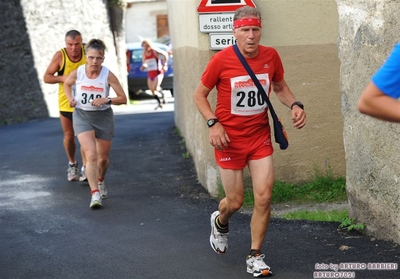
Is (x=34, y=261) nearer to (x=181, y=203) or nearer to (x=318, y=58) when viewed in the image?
(x=181, y=203)

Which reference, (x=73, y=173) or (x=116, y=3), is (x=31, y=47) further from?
(x=73, y=173)

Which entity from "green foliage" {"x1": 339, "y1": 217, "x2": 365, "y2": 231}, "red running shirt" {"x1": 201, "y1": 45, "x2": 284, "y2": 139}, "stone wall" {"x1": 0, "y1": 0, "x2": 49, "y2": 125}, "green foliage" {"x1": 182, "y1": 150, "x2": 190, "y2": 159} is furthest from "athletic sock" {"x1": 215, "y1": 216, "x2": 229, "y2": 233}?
"stone wall" {"x1": 0, "y1": 0, "x2": 49, "y2": 125}

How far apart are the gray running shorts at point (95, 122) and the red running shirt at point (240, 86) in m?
3.29

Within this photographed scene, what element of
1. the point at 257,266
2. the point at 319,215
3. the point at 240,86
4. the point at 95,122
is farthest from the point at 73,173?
the point at 257,266

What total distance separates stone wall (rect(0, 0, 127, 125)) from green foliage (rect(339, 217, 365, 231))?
46.2 ft

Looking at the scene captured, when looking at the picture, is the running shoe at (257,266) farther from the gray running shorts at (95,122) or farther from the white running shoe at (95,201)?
the gray running shorts at (95,122)

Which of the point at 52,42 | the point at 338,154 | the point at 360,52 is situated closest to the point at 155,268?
the point at 360,52

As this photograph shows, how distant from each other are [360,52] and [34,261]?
3254 millimetres

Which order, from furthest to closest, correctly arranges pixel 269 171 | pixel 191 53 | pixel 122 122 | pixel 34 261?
pixel 122 122 → pixel 191 53 → pixel 34 261 → pixel 269 171

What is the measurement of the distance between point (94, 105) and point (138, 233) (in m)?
1.88

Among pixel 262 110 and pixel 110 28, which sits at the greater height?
pixel 262 110

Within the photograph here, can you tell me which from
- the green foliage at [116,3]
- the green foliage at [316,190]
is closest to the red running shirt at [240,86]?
the green foliage at [316,190]

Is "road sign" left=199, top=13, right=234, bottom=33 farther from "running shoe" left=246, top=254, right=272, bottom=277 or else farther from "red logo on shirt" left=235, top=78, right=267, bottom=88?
"running shoe" left=246, top=254, right=272, bottom=277

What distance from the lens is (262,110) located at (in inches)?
257
